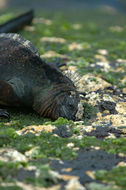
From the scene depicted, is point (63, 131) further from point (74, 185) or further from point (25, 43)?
point (25, 43)

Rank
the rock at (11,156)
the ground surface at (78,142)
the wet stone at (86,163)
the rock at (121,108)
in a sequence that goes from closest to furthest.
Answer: the ground surface at (78,142) → the wet stone at (86,163) → the rock at (11,156) → the rock at (121,108)

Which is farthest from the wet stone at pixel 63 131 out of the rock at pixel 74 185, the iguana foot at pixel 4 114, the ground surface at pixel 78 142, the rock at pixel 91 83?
the rock at pixel 91 83

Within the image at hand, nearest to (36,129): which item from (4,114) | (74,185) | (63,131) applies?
(63,131)

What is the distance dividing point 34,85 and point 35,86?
20 mm

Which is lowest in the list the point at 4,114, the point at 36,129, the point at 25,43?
the point at 36,129

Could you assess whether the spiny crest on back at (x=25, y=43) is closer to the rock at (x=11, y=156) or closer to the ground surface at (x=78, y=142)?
the ground surface at (x=78, y=142)

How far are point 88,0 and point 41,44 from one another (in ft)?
29.9

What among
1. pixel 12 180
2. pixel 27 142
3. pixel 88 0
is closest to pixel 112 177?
pixel 12 180

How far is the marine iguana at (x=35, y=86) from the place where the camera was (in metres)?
4.92

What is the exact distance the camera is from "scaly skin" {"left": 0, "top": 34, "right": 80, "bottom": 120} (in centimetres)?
492

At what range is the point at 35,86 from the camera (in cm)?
497

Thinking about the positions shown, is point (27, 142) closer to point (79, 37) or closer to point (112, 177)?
point (112, 177)

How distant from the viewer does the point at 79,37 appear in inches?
405

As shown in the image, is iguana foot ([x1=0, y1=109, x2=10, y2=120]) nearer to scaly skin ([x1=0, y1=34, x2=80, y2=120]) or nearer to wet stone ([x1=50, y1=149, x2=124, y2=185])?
scaly skin ([x1=0, y1=34, x2=80, y2=120])
